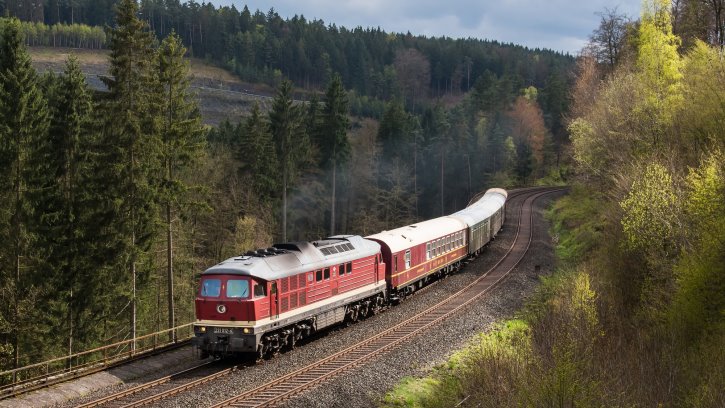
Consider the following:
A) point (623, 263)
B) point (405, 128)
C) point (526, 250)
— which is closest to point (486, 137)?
point (405, 128)

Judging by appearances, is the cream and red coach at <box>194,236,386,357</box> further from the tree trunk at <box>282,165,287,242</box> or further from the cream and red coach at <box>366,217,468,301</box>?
the tree trunk at <box>282,165,287,242</box>

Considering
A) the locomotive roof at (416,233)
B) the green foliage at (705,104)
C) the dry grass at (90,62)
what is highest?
the dry grass at (90,62)

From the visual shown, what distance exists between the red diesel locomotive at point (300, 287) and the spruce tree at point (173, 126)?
8.59 meters

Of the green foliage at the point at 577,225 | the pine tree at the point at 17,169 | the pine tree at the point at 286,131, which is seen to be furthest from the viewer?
the pine tree at the point at 286,131

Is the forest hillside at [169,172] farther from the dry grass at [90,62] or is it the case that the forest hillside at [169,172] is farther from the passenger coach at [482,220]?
the passenger coach at [482,220]

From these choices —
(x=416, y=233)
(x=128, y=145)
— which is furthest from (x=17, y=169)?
(x=416, y=233)

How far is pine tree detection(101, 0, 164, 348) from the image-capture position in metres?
28.6

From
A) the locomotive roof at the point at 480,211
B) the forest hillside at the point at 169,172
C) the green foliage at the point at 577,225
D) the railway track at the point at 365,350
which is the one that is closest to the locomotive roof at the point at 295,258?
the railway track at the point at 365,350

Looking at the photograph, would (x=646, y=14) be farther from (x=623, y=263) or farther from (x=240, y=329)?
(x=240, y=329)

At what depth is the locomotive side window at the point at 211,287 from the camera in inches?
836

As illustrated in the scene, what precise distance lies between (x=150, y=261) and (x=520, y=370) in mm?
20977

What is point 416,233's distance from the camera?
35.0 meters

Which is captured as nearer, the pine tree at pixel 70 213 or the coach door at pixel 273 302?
the coach door at pixel 273 302

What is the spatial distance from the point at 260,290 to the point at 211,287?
5.61 ft
